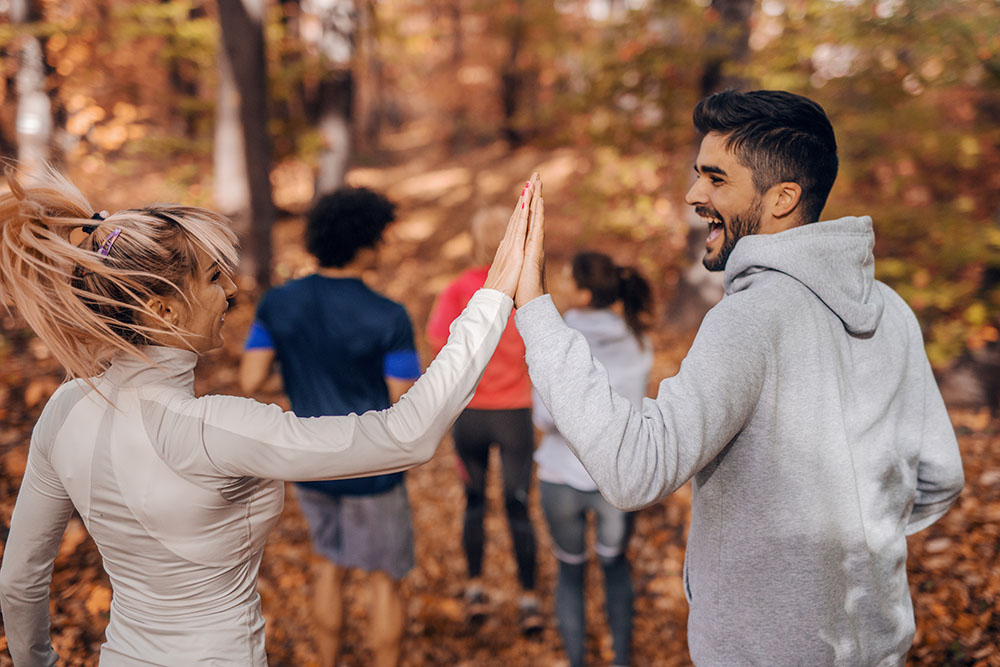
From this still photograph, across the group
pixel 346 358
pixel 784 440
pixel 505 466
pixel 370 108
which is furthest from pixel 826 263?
pixel 370 108

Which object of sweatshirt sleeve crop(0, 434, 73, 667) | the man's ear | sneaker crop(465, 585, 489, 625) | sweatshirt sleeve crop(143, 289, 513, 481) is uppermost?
the man's ear

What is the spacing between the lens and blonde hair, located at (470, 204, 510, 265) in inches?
151

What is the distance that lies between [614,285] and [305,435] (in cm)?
220

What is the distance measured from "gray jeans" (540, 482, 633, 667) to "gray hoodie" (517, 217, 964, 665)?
1.57 meters

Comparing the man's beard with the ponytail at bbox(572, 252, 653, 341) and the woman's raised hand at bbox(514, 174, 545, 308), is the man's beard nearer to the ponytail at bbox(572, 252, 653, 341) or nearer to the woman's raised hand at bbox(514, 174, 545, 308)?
the woman's raised hand at bbox(514, 174, 545, 308)

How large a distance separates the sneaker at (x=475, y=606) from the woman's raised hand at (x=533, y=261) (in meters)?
3.13

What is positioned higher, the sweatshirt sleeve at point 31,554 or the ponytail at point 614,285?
the ponytail at point 614,285

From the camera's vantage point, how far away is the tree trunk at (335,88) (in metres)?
9.07

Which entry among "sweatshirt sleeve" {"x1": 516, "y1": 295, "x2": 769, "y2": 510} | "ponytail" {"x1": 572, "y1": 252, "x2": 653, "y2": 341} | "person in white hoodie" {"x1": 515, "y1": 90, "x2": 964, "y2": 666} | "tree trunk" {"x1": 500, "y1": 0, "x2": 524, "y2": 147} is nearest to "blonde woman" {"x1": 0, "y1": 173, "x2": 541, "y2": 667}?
"sweatshirt sleeve" {"x1": 516, "y1": 295, "x2": 769, "y2": 510}

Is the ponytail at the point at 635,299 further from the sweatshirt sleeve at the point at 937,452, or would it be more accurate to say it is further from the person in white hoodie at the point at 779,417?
the sweatshirt sleeve at the point at 937,452

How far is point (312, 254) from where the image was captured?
3.35 meters

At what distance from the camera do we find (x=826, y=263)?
1.72m

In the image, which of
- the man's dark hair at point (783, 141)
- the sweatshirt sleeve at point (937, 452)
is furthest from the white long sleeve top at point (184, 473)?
the sweatshirt sleeve at point (937, 452)

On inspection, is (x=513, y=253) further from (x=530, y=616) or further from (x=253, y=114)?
(x=253, y=114)
